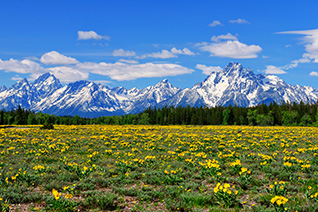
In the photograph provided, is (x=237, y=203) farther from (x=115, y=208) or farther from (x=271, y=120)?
(x=271, y=120)

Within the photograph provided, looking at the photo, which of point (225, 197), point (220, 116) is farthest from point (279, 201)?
point (220, 116)

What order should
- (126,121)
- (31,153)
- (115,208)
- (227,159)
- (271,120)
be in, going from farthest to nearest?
(126,121)
(271,120)
(31,153)
(227,159)
(115,208)

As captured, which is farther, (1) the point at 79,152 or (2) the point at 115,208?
(1) the point at 79,152

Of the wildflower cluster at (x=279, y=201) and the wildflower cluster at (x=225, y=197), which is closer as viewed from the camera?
the wildflower cluster at (x=279, y=201)

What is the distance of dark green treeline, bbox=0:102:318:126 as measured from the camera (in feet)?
373

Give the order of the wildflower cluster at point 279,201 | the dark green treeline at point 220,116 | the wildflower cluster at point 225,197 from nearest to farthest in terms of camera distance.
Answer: the wildflower cluster at point 279,201 → the wildflower cluster at point 225,197 → the dark green treeline at point 220,116

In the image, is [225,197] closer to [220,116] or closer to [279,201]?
[279,201]

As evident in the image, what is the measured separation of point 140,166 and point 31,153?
1037 centimetres

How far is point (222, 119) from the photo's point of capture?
133m

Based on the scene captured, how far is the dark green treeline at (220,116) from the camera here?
4481 inches

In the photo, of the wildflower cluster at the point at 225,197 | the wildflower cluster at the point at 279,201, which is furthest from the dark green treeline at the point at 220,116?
the wildflower cluster at the point at 279,201

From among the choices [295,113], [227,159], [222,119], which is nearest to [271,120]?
[295,113]

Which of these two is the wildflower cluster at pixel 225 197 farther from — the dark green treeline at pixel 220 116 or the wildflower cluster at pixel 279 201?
the dark green treeline at pixel 220 116

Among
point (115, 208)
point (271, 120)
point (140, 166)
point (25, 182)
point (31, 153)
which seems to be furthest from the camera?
point (271, 120)
